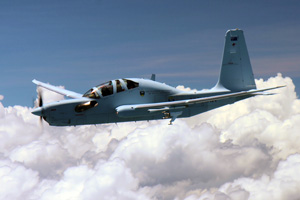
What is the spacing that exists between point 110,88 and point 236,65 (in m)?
13.8

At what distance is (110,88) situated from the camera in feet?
94.6

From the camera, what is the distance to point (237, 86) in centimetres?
3375

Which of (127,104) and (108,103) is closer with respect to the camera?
(108,103)

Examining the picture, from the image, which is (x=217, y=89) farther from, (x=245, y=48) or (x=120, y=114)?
(x=120, y=114)

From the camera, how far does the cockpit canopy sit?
28.7m

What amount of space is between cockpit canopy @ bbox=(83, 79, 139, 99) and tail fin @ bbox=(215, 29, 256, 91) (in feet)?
34.2

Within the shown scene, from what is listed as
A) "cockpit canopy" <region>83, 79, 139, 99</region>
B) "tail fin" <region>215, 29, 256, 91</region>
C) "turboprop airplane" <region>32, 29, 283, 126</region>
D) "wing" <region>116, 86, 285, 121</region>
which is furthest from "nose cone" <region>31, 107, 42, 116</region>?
"tail fin" <region>215, 29, 256, 91</region>

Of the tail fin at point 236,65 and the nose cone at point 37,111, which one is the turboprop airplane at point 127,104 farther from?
the tail fin at point 236,65

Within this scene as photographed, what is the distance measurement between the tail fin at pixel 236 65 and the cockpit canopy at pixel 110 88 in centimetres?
1041

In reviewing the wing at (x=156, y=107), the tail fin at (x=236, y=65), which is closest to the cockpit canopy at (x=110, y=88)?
the wing at (x=156, y=107)

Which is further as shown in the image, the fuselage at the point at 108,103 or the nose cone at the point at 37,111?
the fuselage at the point at 108,103

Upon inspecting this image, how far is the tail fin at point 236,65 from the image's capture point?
3331 centimetres

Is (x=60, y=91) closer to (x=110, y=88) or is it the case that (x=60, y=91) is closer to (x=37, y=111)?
(x=37, y=111)

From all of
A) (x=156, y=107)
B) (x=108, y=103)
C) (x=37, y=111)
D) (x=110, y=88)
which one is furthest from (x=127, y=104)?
(x=37, y=111)
